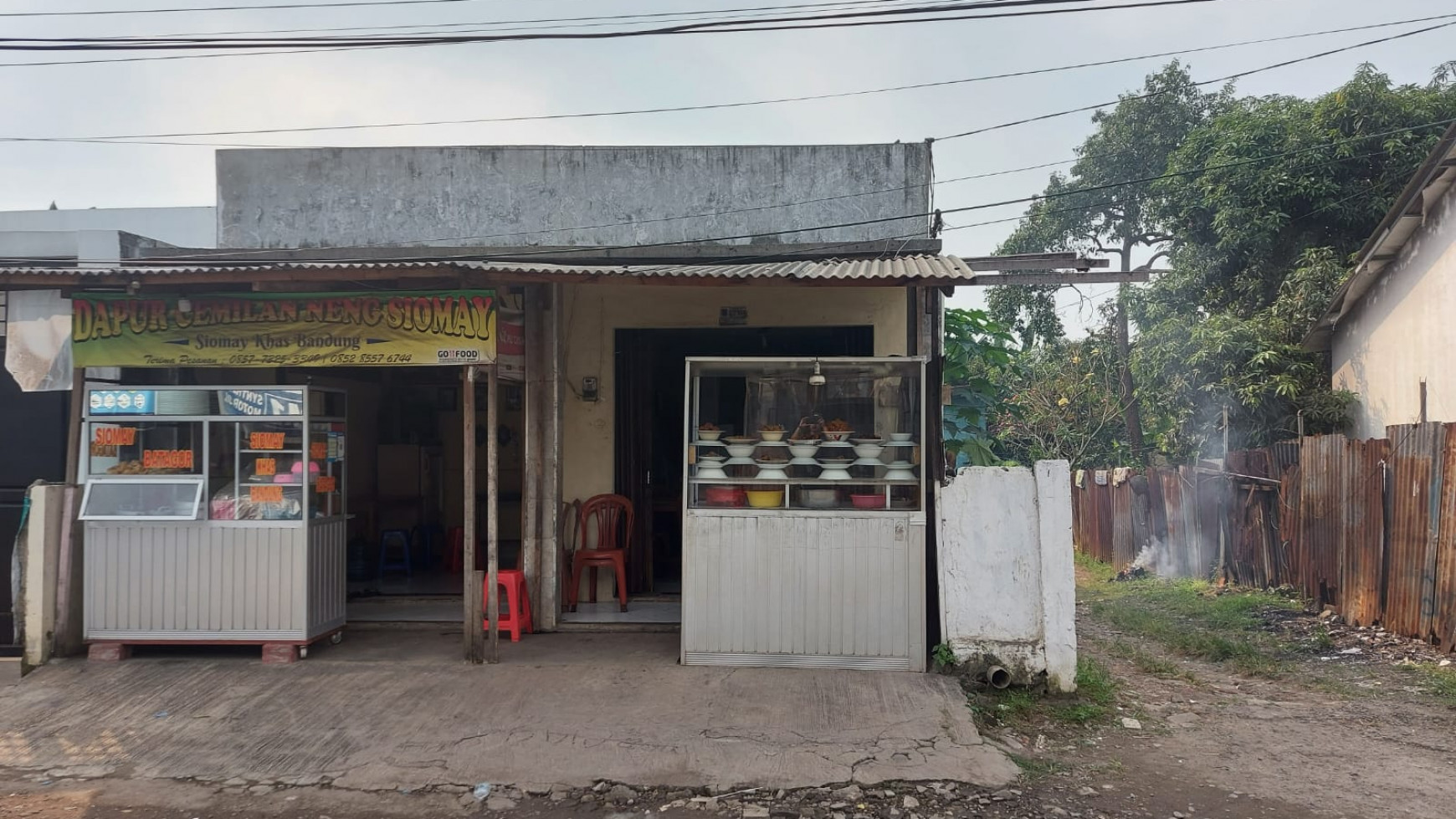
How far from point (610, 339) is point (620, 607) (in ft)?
7.41

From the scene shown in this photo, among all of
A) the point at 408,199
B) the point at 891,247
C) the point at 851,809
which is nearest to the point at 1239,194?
the point at 891,247

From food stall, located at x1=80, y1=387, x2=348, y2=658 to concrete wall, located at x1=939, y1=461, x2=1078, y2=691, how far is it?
4428mm

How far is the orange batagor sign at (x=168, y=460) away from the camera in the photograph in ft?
21.5

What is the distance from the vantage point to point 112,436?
655cm

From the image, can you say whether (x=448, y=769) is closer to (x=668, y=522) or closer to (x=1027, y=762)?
(x=1027, y=762)

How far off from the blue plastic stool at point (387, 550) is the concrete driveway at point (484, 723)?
2971 millimetres

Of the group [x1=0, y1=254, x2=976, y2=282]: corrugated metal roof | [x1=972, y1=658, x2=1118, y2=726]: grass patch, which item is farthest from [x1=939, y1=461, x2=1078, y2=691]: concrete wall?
[x1=0, y1=254, x2=976, y2=282]: corrugated metal roof

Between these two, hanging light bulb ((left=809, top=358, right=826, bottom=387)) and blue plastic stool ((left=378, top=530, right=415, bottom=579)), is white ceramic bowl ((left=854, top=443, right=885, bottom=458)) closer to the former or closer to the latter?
hanging light bulb ((left=809, top=358, right=826, bottom=387))

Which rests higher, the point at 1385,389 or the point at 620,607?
the point at 1385,389

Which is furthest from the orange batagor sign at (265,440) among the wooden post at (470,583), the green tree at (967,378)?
the green tree at (967,378)

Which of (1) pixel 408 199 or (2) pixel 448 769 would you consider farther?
(1) pixel 408 199

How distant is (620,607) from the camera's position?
25.6 feet

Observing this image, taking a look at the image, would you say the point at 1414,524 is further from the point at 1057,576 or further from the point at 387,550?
the point at 387,550

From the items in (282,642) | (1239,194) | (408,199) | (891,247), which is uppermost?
(1239,194)
